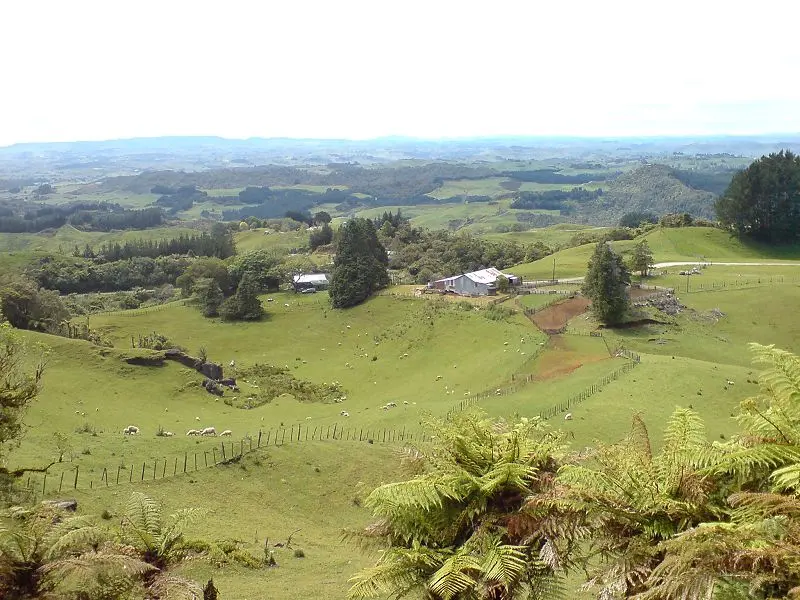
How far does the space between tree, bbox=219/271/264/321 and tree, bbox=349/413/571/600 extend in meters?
63.9

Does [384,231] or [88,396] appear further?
[384,231]

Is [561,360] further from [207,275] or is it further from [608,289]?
[207,275]

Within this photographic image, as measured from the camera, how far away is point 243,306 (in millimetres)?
69875

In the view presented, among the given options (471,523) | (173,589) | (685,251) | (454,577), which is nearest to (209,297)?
(685,251)

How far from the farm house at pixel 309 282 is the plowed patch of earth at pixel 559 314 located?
3739cm

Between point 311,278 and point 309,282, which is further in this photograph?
point 311,278

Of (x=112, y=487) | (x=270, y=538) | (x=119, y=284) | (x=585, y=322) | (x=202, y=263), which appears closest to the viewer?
(x=270, y=538)

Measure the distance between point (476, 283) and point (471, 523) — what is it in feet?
202

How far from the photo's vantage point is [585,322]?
52.5 m

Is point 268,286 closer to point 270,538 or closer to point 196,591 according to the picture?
point 270,538

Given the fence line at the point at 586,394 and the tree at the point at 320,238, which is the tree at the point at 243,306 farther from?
the tree at the point at 320,238

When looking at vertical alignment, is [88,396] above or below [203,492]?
below

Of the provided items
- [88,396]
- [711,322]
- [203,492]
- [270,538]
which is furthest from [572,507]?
[711,322]

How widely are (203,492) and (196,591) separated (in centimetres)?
1567
